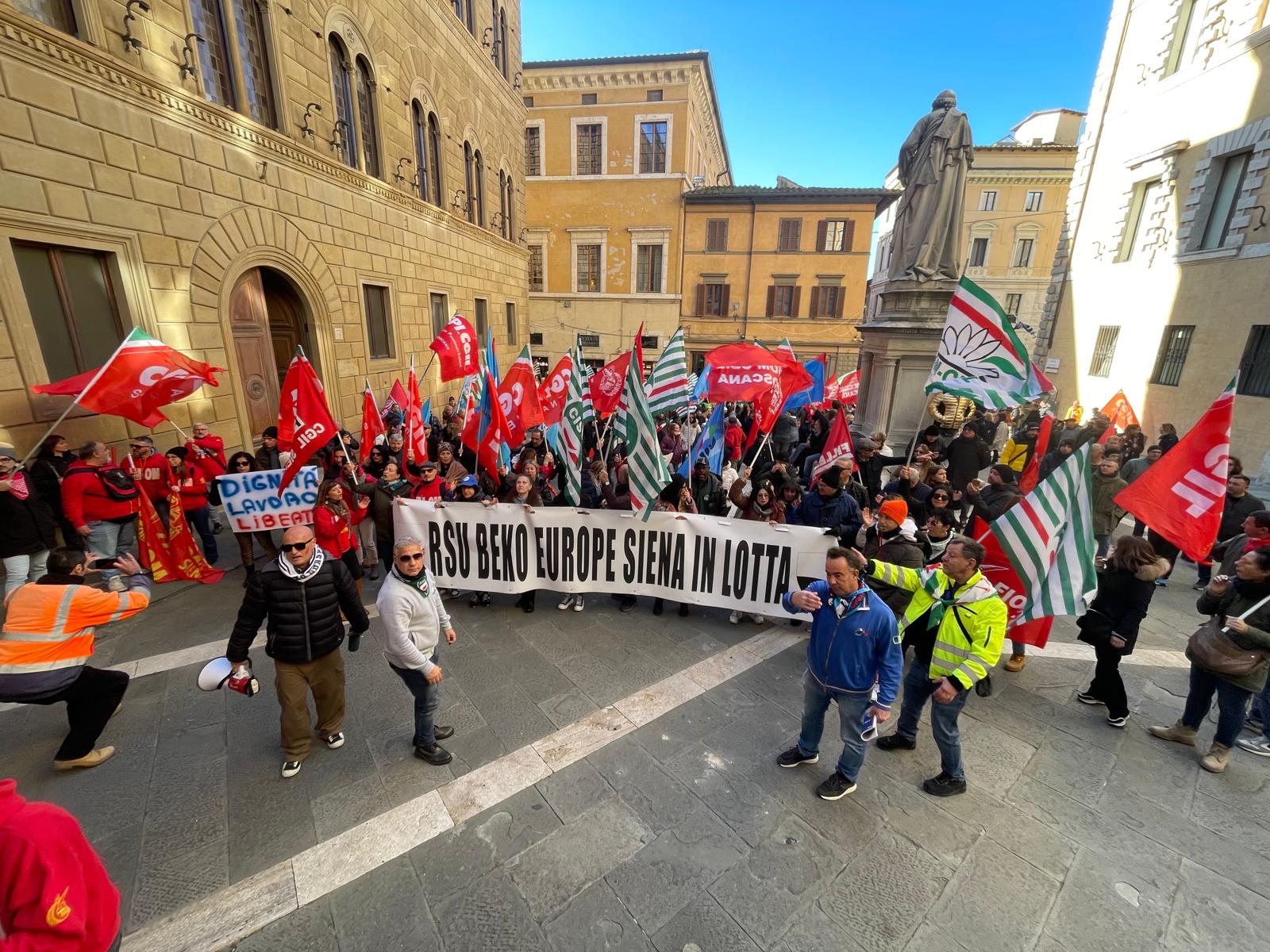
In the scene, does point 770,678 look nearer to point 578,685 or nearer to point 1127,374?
point 578,685

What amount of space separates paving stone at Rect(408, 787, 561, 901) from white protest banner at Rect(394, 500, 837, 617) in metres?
2.71

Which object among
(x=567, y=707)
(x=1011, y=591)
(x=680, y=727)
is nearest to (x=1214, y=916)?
(x=1011, y=591)

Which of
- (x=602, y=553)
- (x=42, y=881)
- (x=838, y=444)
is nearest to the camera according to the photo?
(x=42, y=881)

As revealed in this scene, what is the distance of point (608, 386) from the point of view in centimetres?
1009

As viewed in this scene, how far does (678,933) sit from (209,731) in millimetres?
3906

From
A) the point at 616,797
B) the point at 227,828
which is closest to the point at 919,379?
the point at 616,797

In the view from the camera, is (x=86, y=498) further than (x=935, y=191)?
No

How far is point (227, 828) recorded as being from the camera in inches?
133

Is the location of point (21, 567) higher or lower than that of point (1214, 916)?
higher

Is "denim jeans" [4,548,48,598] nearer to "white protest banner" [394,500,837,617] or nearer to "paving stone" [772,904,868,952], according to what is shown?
"white protest banner" [394,500,837,617]

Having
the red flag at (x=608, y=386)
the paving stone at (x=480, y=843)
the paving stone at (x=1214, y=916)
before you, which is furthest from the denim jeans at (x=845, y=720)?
the red flag at (x=608, y=386)

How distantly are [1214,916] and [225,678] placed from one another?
19.5 feet

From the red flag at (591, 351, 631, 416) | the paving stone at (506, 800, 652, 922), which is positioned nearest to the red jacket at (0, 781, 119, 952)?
the paving stone at (506, 800, 652, 922)

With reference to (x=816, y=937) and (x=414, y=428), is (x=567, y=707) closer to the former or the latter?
(x=816, y=937)
